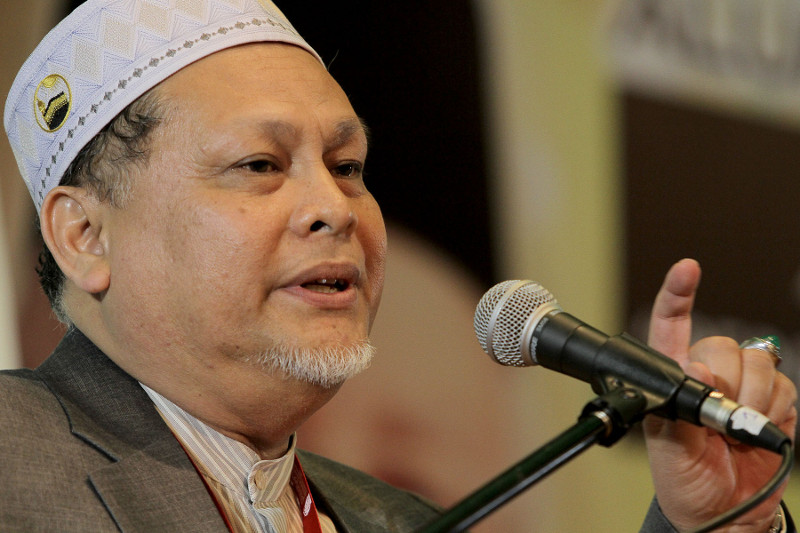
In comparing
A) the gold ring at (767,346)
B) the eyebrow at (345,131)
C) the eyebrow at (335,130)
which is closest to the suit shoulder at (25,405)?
the eyebrow at (335,130)

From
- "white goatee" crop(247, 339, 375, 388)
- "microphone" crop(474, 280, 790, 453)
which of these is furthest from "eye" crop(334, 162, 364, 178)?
"microphone" crop(474, 280, 790, 453)

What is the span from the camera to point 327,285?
5.90 ft

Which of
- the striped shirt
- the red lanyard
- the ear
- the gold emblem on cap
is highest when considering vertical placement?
the gold emblem on cap

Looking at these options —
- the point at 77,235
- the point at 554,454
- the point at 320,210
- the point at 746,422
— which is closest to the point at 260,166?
the point at 320,210

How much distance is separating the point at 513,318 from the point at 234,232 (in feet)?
1.85

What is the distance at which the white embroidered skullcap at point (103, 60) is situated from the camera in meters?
1.86

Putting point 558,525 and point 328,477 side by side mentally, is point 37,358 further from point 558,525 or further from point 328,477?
point 558,525

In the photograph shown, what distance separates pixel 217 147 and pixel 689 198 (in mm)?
2936

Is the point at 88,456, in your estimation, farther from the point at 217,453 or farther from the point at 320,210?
the point at 320,210

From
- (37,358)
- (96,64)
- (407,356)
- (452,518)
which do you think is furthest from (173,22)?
(407,356)

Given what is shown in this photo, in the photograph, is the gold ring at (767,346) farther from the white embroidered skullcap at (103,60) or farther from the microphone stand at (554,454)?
the white embroidered skullcap at (103,60)

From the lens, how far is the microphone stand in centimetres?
118

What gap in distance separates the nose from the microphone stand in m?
0.65

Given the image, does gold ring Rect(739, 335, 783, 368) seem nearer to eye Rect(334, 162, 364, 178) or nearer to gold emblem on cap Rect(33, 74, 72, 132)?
eye Rect(334, 162, 364, 178)
